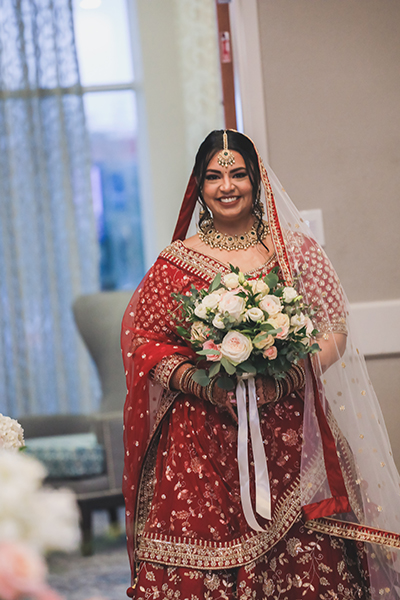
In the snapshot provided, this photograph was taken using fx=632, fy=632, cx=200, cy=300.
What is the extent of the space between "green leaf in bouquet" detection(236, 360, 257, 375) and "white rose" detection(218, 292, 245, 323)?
0.10 metres

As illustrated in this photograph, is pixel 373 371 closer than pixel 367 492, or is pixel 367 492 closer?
pixel 367 492

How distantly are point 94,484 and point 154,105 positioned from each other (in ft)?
8.11

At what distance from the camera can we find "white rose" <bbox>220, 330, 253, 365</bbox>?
4.74 feet

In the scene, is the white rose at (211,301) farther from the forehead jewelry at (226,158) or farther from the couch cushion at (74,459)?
the couch cushion at (74,459)

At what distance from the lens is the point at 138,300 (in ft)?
5.92

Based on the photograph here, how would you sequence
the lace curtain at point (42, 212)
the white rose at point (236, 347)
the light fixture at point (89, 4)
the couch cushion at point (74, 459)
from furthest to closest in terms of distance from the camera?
the light fixture at point (89, 4)
the lace curtain at point (42, 212)
the couch cushion at point (74, 459)
the white rose at point (236, 347)

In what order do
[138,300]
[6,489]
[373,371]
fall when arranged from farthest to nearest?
[373,371] < [138,300] < [6,489]

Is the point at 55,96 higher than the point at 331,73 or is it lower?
higher

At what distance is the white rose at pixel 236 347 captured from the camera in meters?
1.45

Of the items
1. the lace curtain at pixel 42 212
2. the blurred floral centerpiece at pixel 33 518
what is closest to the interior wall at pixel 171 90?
the lace curtain at pixel 42 212

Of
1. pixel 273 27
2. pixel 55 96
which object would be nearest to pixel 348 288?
pixel 273 27

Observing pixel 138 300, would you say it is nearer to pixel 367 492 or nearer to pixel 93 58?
pixel 367 492

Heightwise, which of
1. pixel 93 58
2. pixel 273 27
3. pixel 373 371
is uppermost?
pixel 93 58

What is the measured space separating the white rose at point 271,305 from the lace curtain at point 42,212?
293cm
